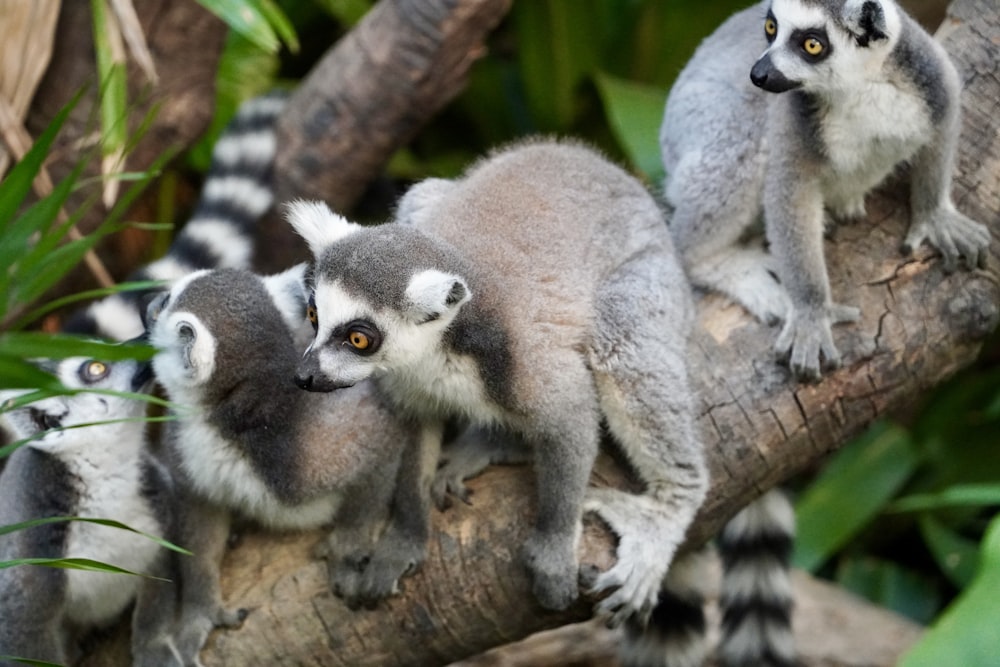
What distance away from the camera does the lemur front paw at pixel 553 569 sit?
3.35m

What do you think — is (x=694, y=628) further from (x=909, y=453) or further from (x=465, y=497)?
(x=909, y=453)

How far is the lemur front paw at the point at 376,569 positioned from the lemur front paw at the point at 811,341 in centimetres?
141

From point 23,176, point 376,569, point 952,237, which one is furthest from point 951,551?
point 23,176

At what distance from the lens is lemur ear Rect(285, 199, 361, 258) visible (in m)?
3.32

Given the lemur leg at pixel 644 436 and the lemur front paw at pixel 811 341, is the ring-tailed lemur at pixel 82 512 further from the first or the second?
the lemur front paw at pixel 811 341

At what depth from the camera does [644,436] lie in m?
3.51

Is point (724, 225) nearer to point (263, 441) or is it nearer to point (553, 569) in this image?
point (553, 569)

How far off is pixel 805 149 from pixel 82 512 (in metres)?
2.72

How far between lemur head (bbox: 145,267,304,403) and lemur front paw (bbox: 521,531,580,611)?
1.02 m

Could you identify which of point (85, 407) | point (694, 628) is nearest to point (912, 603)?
point (694, 628)

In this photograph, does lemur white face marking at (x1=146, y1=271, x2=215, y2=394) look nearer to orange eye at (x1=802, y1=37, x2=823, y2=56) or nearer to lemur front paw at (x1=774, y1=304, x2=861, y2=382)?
lemur front paw at (x1=774, y1=304, x2=861, y2=382)

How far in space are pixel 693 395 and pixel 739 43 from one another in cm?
150

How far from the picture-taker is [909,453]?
611cm

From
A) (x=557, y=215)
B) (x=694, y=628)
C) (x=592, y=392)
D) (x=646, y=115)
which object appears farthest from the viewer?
(x=646, y=115)
